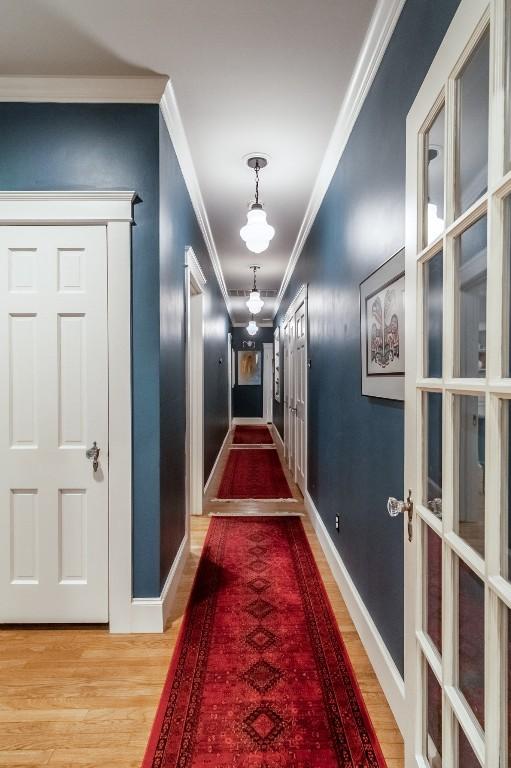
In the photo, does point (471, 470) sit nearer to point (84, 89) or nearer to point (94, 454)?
point (94, 454)

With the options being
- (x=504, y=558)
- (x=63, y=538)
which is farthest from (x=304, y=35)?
(x=63, y=538)

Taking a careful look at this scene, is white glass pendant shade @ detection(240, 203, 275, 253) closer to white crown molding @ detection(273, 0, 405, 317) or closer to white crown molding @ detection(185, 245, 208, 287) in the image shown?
white crown molding @ detection(185, 245, 208, 287)

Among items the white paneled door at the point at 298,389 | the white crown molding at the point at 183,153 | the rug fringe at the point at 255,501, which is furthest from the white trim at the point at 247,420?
the white crown molding at the point at 183,153

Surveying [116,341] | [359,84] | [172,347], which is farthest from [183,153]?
[116,341]

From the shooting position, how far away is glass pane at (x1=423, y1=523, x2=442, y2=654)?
1.07 m

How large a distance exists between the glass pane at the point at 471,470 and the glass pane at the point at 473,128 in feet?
1.40

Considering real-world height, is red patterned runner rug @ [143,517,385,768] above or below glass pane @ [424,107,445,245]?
below

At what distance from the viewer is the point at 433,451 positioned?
1.12 metres

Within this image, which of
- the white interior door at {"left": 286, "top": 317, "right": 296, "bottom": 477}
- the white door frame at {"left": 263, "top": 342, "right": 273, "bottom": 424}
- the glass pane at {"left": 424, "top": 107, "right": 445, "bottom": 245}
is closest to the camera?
the glass pane at {"left": 424, "top": 107, "right": 445, "bottom": 245}

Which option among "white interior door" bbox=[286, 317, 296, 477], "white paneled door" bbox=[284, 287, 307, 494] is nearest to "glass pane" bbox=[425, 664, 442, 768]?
"white paneled door" bbox=[284, 287, 307, 494]

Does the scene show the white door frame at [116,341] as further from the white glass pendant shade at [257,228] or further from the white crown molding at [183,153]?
the white glass pendant shade at [257,228]

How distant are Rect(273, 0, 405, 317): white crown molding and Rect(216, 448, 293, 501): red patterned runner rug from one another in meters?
2.83

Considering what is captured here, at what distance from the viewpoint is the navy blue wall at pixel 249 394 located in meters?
11.0

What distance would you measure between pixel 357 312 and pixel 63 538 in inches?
74.2
